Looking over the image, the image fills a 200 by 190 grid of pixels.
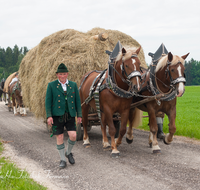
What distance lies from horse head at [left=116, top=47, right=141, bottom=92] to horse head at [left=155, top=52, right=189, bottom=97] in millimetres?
572

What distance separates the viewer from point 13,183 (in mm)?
3625

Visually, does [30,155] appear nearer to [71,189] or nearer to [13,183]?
[13,183]

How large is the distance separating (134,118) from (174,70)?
6.79 ft

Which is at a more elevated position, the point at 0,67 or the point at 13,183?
the point at 0,67

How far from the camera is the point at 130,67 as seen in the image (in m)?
4.83

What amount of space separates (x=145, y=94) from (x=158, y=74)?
596mm

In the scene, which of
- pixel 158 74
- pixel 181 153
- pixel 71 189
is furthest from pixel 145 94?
pixel 71 189

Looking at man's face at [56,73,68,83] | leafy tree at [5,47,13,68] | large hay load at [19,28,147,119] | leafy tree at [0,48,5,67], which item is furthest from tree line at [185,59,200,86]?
man's face at [56,73,68,83]

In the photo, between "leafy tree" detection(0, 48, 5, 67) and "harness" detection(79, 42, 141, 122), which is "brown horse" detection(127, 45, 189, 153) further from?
"leafy tree" detection(0, 48, 5, 67)

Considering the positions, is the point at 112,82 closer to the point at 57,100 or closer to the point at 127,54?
the point at 127,54

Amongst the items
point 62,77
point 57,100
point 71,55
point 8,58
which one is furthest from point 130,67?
point 8,58

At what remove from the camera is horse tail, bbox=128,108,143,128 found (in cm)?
625

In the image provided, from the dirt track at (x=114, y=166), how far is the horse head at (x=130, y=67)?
1.48 metres

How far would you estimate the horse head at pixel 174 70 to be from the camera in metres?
4.68
